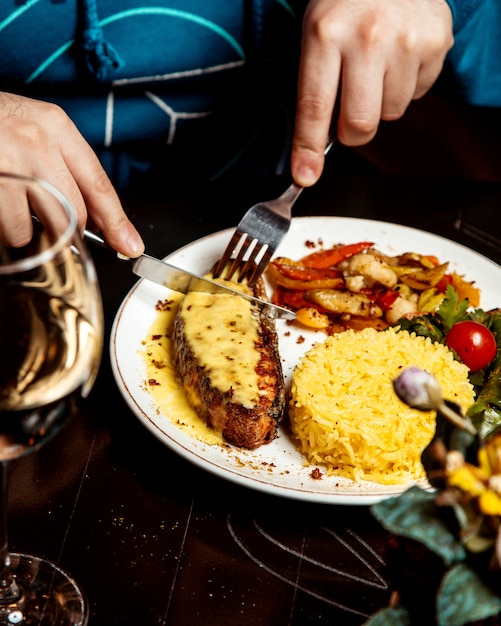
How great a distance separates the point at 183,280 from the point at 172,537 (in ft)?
2.18

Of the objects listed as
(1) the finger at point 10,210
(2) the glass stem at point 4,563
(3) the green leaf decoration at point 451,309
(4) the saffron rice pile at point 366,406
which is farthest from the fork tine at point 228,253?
(2) the glass stem at point 4,563

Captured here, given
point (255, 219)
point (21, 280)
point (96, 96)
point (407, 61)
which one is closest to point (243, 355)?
point (255, 219)

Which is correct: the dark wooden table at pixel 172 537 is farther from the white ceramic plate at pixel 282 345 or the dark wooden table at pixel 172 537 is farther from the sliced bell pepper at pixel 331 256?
the sliced bell pepper at pixel 331 256

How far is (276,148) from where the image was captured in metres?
2.63

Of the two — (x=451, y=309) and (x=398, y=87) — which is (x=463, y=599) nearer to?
(x=451, y=309)

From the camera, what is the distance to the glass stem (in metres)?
0.96

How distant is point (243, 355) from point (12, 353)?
0.73m

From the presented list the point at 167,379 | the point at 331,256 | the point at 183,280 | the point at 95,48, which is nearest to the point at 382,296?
the point at 331,256

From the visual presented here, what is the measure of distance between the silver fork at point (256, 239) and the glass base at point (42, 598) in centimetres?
88

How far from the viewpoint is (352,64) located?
1853mm

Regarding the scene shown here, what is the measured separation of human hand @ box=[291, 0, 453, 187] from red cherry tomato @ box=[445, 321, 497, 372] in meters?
0.53

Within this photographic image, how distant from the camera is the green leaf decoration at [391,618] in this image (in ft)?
2.58

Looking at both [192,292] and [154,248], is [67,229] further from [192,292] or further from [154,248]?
[154,248]

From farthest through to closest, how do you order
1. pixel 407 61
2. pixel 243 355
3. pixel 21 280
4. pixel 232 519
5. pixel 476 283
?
pixel 476 283
pixel 407 61
pixel 243 355
pixel 232 519
pixel 21 280
